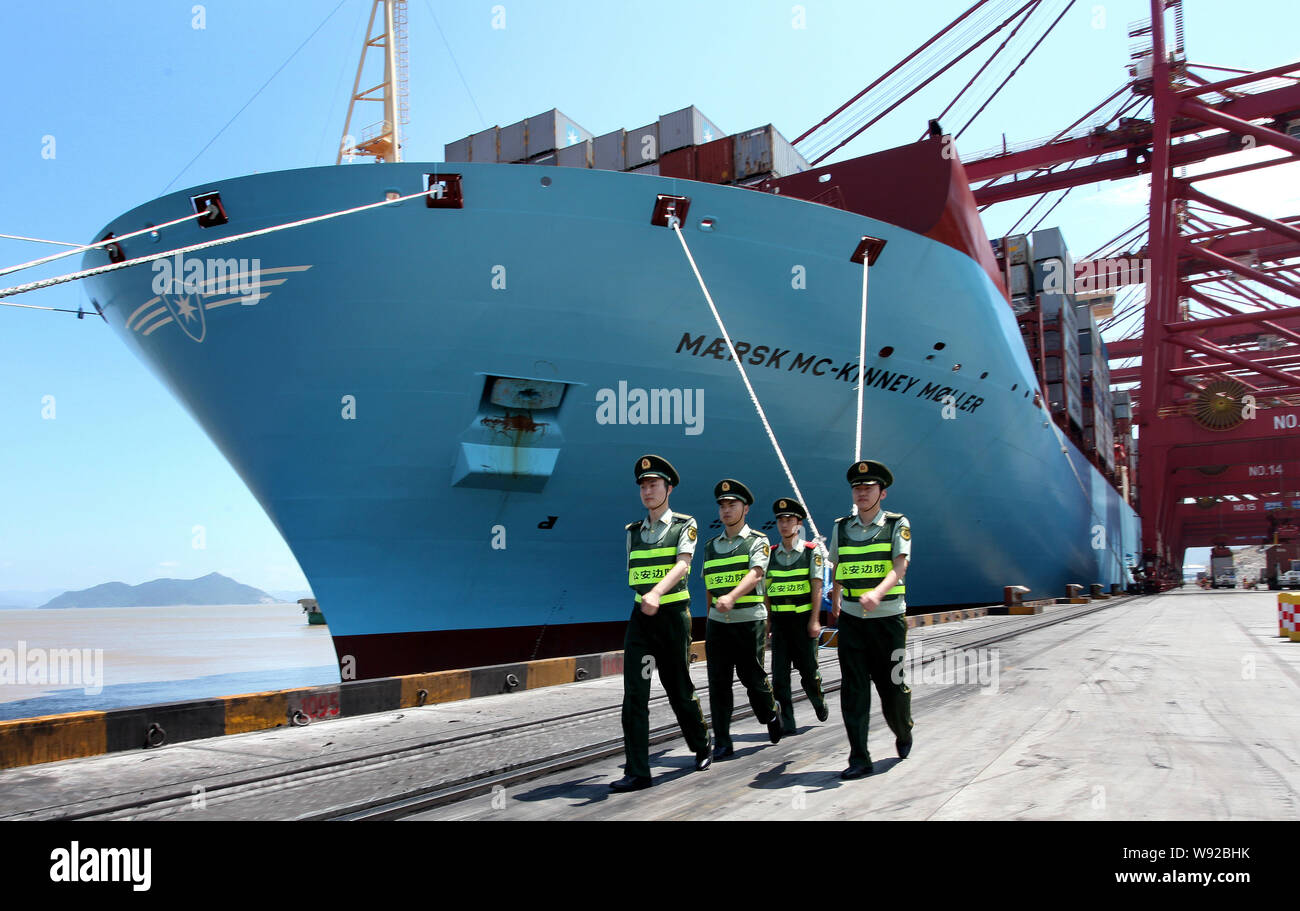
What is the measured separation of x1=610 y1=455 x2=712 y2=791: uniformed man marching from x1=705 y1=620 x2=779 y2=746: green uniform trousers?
1.81 ft

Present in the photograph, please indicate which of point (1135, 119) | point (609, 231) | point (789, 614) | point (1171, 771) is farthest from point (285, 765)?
point (1135, 119)

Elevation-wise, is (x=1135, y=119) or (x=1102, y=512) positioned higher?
(x=1135, y=119)

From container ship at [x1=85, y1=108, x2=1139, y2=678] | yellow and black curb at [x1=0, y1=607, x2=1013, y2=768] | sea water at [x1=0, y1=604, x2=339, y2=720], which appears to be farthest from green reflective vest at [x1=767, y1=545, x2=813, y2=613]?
sea water at [x1=0, y1=604, x2=339, y2=720]

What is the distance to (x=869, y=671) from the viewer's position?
4789 millimetres

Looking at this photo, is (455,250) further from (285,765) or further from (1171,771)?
(1171,771)

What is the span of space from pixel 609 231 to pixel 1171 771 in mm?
9022

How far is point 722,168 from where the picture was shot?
17.3m

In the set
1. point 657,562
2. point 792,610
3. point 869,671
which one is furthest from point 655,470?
point 792,610

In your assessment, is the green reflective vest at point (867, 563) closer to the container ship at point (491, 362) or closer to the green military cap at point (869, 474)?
the green military cap at point (869, 474)

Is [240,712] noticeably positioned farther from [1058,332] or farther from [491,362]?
[1058,332]

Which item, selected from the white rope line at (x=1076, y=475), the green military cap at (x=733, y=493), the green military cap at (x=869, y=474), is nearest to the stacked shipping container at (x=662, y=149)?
the white rope line at (x=1076, y=475)

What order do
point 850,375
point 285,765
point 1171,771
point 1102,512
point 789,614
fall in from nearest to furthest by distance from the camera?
1. point 1171,771
2. point 285,765
3. point 789,614
4. point 850,375
5. point 1102,512

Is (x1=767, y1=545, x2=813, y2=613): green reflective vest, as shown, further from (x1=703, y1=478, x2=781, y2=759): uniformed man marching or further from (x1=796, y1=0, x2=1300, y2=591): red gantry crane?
(x1=796, y1=0, x2=1300, y2=591): red gantry crane
